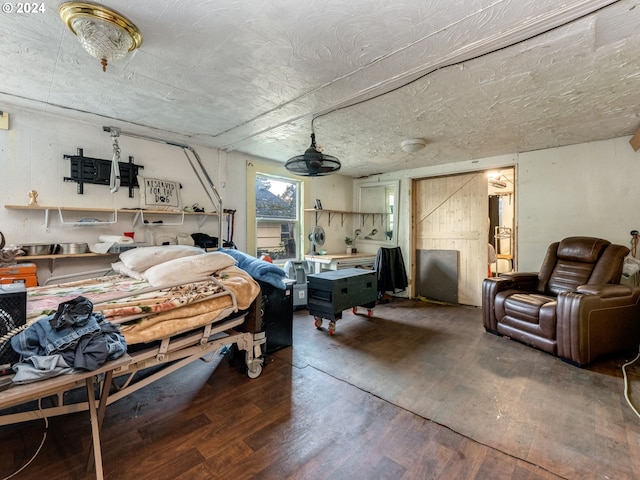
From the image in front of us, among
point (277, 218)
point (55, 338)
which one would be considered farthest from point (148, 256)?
point (277, 218)

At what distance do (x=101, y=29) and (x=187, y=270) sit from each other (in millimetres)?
1482

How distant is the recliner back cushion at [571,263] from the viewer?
128 inches

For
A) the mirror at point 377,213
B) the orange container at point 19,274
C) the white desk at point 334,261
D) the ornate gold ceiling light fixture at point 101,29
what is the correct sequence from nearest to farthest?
the ornate gold ceiling light fixture at point 101,29
the orange container at point 19,274
the white desk at point 334,261
the mirror at point 377,213

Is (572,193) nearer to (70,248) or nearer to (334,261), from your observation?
(334,261)

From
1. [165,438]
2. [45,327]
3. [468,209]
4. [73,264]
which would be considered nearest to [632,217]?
[468,209]

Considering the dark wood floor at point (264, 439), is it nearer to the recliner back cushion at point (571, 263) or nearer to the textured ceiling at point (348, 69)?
the recliner back cushion at point (571, 263)

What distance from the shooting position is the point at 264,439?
170cm

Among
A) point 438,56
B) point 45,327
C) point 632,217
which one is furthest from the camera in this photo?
point 632,217

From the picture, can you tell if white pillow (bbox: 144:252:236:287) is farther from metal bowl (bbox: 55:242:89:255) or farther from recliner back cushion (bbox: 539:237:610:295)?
recliner back cushion (bbox: 539:237:610:295)

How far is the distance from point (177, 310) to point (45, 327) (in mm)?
620

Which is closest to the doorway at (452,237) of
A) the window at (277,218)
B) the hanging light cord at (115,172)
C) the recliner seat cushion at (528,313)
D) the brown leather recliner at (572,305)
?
the brown leather recliner at (572,305)

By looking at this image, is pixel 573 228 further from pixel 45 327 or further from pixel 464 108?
pixel 45 327

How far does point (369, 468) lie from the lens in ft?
4.90

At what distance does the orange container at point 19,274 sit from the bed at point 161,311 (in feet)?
1.50
